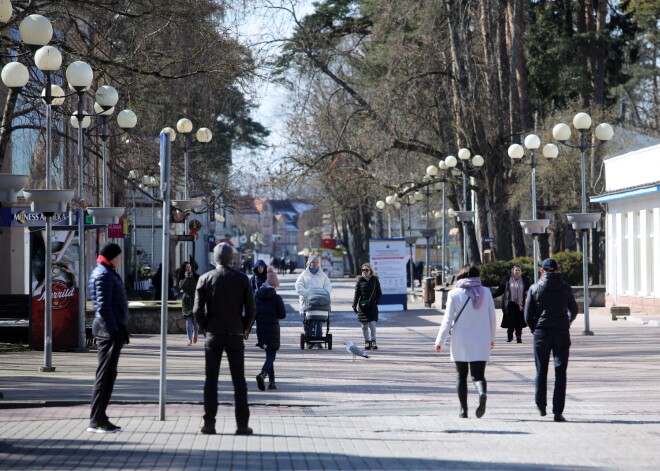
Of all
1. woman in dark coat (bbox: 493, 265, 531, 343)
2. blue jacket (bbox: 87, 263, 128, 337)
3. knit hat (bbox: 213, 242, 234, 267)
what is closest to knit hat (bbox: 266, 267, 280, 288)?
knit hat (bbox: 213, 242, 234, 267)

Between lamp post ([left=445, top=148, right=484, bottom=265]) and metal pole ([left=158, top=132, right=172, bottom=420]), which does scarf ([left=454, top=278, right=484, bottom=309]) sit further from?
lamp post ([left=445, top=148, right=484, bottom=265])

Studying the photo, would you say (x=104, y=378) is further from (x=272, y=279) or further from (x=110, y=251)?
(x=272, y=279)

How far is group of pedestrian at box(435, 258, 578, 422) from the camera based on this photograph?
11336 millimetres

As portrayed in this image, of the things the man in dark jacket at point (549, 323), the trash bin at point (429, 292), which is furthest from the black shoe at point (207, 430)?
the trash bin at point (429, 292)

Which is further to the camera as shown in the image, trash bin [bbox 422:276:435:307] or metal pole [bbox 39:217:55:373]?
trash bin [bbox 422:276:435:307]

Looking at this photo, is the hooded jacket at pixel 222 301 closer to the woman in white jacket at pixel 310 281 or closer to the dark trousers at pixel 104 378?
the dark trousers at pixel 104 378

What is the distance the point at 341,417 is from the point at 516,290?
12290 millimetres

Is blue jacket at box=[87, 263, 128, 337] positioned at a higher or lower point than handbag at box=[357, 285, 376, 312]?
higher

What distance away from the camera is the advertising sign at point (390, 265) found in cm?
3406

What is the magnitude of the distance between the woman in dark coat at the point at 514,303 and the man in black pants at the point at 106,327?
43.6 feet

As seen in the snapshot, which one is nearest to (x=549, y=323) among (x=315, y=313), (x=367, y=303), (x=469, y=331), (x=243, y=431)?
(x=469, y=331)

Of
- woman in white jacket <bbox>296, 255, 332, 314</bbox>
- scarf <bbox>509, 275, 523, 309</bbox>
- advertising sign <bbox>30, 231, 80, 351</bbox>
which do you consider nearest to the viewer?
advertising sign <bbox>30, 231, 80, 351</bbox>

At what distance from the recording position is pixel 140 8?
64.7 feet

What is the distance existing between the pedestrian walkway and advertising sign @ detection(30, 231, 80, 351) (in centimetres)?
76
